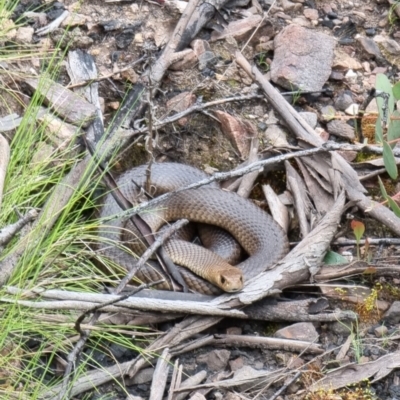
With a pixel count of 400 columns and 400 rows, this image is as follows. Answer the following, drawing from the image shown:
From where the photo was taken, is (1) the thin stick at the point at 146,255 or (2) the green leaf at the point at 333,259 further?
(2) the green leaf at the point at 333,259

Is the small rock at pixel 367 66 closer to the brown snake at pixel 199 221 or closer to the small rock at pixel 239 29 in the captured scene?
the small rock at pixel 239 29

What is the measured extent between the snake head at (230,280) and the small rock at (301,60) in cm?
149

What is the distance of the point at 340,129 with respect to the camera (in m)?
5.05

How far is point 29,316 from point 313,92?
240 cm

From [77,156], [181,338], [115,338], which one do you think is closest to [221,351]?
[181,338]

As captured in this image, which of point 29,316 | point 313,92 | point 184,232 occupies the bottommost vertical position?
point 184,232

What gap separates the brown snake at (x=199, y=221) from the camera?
169 inches

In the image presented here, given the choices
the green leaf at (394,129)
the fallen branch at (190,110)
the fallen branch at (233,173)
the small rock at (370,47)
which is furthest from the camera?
the small rock at (370,47)

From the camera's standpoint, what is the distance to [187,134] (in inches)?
198

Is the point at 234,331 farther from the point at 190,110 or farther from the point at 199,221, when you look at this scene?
the point at 190,110

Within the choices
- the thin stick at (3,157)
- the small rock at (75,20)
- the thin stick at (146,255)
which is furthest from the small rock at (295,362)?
the small rock at (75,20)

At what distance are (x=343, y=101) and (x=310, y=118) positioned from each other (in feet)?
0.83

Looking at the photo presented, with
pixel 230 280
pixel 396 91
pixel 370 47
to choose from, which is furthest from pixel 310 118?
pixel 230 280

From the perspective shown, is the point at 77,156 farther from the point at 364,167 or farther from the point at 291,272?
the point at 364,167
